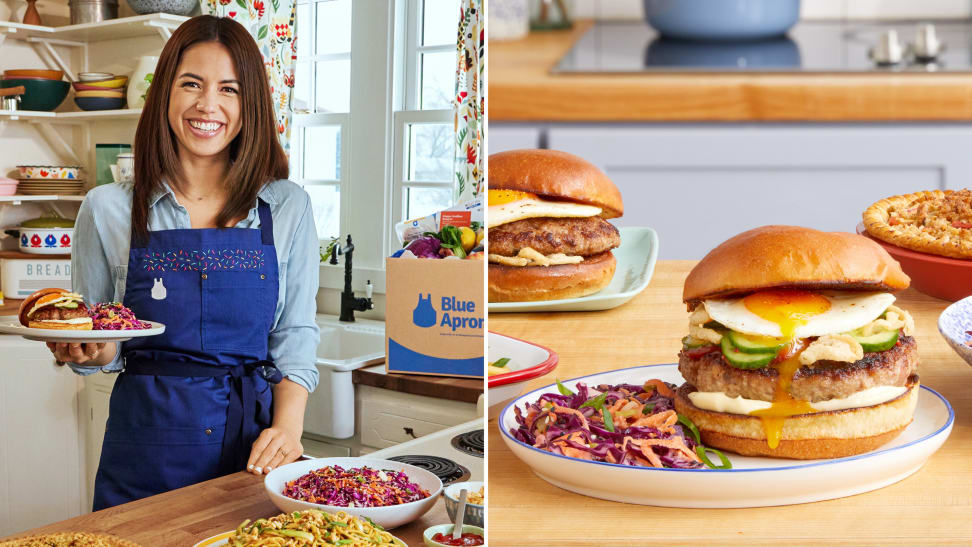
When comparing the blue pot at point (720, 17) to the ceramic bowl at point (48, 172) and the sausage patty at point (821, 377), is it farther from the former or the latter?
the ceramic bowl at point (48, 172)

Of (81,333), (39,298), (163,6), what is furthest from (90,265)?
(163,6)

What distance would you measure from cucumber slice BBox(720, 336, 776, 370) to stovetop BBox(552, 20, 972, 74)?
0.37 metres

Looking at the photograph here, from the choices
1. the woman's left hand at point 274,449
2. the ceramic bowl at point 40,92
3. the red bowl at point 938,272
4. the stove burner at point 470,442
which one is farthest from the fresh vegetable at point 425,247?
the ceramic bowl at point 40,92

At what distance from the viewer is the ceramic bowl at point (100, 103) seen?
225cm

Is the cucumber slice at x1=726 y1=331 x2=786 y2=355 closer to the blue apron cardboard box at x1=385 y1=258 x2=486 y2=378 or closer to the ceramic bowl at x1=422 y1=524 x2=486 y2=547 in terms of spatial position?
the ceramic bowl at x1=422 y1=524 x2=486 y2=547

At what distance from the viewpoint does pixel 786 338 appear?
51 cm

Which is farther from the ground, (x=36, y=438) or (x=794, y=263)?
(x=794, y=263)

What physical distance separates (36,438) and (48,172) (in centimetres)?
69

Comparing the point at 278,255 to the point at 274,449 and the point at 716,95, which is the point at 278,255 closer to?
the point at 274,449

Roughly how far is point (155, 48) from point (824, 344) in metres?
2.12

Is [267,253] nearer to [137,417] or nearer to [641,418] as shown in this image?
[137,417]

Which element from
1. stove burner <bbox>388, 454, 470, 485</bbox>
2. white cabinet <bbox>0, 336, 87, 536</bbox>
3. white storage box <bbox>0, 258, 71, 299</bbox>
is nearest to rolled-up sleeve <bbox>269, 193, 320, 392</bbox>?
stove burner <bbox>388, 454, 470, 485</bbox>

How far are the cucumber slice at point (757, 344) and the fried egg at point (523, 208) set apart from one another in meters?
0.33

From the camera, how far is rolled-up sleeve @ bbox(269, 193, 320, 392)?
1133 mm
